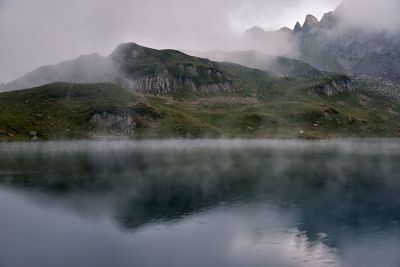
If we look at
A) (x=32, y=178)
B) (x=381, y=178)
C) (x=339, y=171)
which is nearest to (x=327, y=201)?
(x=381, y=178)

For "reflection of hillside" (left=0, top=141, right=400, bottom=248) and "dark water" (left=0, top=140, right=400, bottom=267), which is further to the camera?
"reflection of hillside" (left=0, top=141, right=400, bottom=248)

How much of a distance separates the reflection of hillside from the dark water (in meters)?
0.31

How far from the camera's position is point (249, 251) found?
5659 cm

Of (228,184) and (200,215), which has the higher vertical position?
(228,184)

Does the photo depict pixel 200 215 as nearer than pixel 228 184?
Yes

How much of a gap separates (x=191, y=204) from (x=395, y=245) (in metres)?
40.8

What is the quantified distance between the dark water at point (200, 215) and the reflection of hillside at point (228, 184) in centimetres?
31

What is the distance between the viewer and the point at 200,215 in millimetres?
77812

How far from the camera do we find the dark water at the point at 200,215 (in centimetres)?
5531

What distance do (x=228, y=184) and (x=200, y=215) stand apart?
34.2m

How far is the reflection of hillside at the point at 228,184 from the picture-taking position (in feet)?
255

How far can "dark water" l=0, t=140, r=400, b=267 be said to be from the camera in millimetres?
55312

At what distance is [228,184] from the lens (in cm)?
11106

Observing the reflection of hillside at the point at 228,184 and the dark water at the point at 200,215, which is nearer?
the dark water at the point at 200,215
